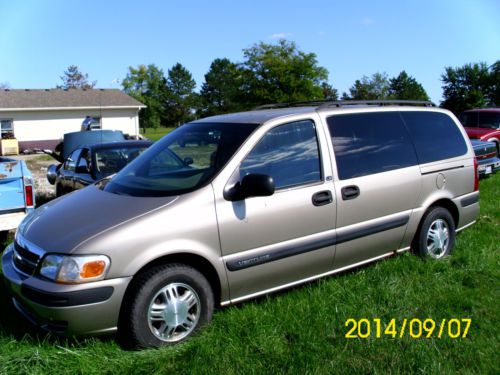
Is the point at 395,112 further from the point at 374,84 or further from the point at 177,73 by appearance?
the point at 177,73

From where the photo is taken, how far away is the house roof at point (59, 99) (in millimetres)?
33344

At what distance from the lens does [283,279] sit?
153 inches

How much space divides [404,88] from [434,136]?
64.3 metres

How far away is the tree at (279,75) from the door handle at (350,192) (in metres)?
41.3

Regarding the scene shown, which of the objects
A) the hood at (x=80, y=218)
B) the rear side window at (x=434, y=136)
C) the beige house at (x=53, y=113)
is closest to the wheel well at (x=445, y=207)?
the rear side window at (x=434, y=136)

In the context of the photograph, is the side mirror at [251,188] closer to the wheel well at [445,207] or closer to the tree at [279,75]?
the wheel well at [445,207]

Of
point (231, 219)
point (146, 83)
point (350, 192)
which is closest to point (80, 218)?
point (231, 219)

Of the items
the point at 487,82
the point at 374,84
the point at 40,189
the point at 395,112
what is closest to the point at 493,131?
the point at 395,112

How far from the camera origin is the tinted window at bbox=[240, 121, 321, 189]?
3.79 m

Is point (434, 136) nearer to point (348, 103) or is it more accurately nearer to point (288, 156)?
point (348, 103)

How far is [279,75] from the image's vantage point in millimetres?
46375

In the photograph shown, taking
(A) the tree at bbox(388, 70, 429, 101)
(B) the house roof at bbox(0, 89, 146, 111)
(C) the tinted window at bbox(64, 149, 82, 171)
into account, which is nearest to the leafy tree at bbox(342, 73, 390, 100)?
(A) the tree at bbox(388, 70, 429, 101)

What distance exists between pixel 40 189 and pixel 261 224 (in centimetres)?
1025

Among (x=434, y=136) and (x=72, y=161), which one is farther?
(x=72, y=161)
